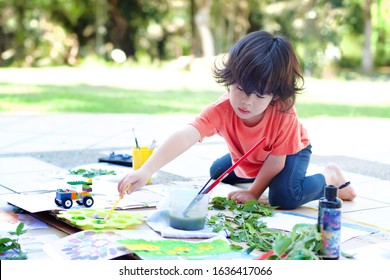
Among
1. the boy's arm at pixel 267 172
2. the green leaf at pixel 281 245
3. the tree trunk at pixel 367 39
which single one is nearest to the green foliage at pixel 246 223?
the boy's arm at pixel 267 172

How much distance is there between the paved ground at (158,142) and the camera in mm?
3137

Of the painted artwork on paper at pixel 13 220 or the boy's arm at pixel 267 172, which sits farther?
the boy's arm at pixel 267 172

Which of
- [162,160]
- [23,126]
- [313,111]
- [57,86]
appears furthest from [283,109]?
[57,86]

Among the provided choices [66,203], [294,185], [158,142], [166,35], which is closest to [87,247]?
[66,203]

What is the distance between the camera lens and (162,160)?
248cm

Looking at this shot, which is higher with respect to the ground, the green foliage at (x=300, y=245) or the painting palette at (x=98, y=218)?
the green foliage at (x=300, y=245)

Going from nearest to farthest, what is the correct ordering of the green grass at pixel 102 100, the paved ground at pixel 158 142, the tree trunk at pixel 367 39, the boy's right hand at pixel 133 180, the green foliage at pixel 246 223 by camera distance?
1. the green foliage at pixel 246 223
2. the boy's right hand at pixel 133 180
3. the paved ground at pixel 158 142
4. the green grass at pixel 102 100
5. the tree trunk at pixel 367 39

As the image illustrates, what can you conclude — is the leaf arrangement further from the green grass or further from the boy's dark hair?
the green grass

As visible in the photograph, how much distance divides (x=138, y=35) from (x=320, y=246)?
1763cm

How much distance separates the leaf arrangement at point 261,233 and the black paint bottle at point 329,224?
22 mm

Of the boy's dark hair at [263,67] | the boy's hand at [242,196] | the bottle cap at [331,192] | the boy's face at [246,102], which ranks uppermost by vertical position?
the boy's dark hair at [263,67]

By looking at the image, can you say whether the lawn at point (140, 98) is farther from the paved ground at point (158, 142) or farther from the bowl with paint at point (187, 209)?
the bowl with paint at point (187, 209)

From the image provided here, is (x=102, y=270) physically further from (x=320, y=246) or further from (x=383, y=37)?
(x=383, y=37)

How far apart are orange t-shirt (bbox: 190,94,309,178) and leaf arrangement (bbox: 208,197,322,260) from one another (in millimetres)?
236
